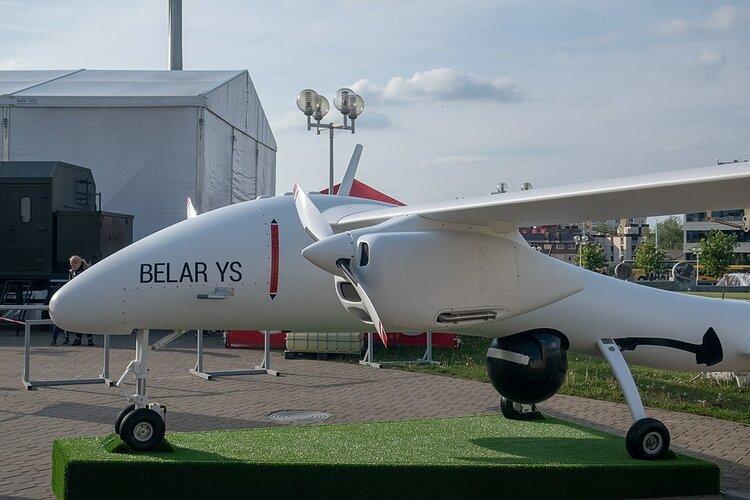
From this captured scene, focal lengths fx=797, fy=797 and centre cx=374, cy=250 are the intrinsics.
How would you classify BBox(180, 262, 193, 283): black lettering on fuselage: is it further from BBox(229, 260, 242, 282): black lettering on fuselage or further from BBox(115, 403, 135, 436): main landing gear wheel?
BBox(115, 403, 135, 436): main landing gear wheel

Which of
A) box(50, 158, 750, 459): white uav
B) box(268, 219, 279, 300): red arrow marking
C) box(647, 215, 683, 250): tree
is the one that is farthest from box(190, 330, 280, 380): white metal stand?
box(647, 215, 683, 250): tree

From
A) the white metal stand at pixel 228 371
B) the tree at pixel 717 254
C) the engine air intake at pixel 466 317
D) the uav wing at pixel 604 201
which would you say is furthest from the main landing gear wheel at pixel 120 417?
the tree at pixel 717 254

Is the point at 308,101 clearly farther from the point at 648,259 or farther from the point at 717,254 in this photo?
the point at 648,259

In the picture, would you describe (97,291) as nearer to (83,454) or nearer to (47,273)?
(83,454)

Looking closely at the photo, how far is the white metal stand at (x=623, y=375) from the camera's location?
23.2 ft

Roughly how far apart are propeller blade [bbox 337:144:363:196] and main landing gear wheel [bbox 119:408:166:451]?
130 inches

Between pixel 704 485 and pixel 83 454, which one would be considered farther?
pixel 704 485

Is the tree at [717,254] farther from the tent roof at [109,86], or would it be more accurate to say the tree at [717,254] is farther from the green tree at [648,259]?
the tent roof at [109,86]

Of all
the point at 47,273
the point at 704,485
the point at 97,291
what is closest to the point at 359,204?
the point at 97,291

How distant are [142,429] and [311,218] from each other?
227cm

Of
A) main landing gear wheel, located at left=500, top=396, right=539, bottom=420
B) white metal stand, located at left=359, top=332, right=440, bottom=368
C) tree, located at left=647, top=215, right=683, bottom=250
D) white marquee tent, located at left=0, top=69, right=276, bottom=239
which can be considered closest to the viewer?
main landing gear wheel, located at left=500, top=396, right=539, bottom=420

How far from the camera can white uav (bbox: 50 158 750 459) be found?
6254mm

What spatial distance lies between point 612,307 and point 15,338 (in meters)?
14.7

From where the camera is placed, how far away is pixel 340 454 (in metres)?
6.67
